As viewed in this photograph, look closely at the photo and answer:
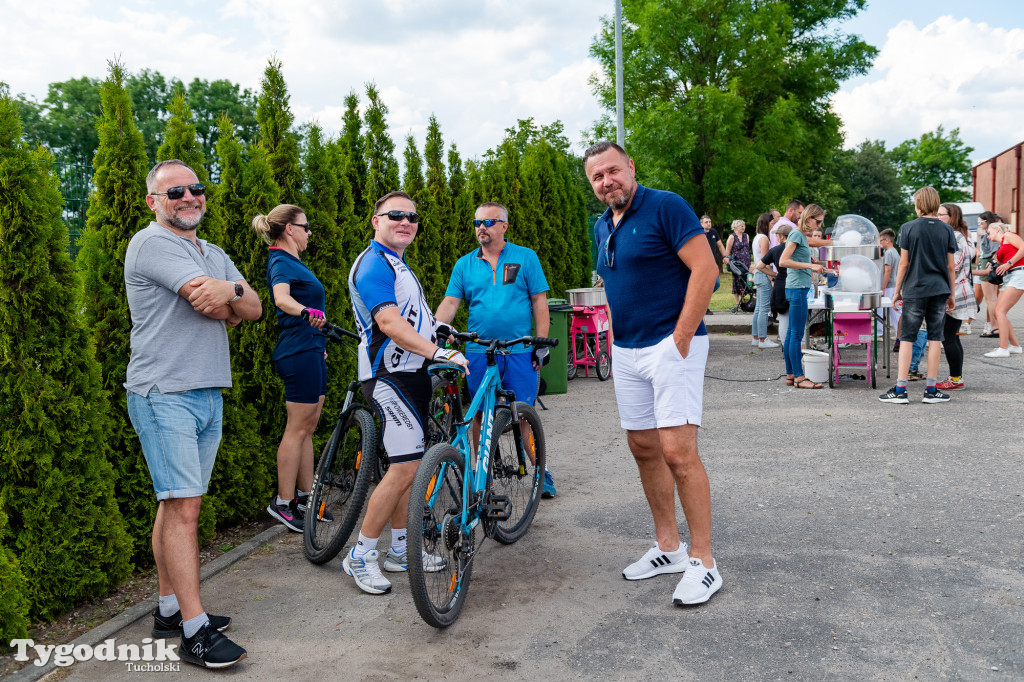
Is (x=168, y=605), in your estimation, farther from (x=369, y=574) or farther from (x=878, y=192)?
(x=878, y=192)

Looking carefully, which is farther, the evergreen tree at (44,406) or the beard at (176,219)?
the evergreen tree at (44,406)

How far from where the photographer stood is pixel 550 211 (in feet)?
44.9

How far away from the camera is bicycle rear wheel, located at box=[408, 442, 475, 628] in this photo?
3.73 metres

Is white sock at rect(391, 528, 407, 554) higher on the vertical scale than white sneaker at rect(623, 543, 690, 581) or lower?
higher

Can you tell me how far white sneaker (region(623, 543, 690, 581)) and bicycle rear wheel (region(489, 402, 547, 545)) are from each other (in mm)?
757

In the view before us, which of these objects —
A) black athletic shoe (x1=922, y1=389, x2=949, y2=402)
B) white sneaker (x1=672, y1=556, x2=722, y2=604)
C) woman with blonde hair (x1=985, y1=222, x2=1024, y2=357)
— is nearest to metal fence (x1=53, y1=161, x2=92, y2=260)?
white sneaker (x1=672, y1=556, x2=722, y2=604)

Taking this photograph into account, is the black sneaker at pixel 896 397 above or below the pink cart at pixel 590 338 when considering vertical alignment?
below

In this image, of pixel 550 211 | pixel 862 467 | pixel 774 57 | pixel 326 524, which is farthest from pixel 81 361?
pixel 774 57

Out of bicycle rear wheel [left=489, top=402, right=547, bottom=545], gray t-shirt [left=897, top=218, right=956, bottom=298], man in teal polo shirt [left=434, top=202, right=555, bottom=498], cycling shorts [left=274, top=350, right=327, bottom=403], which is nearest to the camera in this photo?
bicycle rear wheel [left=489, top=402, right=547, bottom=545]

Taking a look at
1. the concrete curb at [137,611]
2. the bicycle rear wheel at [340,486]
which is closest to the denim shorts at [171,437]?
the concrete curb at [137,611]

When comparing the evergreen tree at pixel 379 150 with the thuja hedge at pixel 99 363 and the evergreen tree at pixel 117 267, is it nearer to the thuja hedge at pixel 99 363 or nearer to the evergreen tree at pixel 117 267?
the thuja hedge at pixel 99 363

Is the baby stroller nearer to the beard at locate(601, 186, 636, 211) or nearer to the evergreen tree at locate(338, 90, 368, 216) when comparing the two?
the evergreen tree at locate(338, 90, 368, 216)

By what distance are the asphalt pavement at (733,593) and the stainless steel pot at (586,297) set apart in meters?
4.79

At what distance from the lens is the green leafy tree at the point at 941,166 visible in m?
85.8
